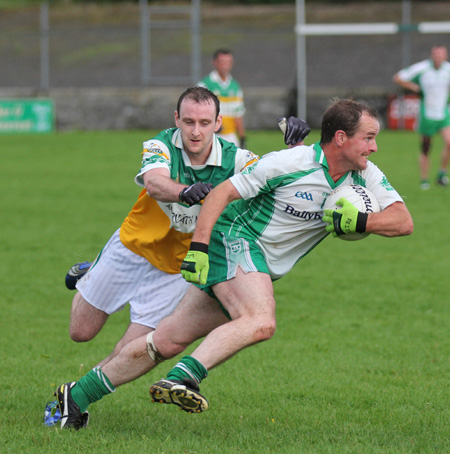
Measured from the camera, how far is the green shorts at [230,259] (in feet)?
15.8

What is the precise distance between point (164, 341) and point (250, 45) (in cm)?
3339

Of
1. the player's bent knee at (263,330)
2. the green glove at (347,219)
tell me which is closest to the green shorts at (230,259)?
the player's bent knee at (263,330)

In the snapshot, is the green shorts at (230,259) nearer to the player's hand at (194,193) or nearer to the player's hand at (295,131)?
the player's hand at (194,193)

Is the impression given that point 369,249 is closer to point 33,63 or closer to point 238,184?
point 238,184

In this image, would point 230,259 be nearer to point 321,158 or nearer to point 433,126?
point 321,158

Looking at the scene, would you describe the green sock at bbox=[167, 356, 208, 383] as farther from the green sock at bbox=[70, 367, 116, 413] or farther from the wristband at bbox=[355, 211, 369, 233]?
the wristband at bbox=[355, 211, 369, 233]

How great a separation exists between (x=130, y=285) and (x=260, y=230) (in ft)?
3.44

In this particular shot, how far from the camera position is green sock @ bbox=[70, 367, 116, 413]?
5137 mm

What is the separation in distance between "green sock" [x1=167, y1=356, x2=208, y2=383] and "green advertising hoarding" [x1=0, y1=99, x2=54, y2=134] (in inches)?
923

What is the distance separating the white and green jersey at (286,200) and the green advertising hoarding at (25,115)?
900 inches

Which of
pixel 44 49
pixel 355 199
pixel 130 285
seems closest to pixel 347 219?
pixel 355 199

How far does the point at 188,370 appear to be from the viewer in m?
4.42

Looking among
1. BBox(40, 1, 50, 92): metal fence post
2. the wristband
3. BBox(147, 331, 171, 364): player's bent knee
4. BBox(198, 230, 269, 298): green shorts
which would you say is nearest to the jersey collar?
the wristband

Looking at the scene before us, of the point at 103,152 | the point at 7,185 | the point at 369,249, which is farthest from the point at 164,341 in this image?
the point at 103,152
